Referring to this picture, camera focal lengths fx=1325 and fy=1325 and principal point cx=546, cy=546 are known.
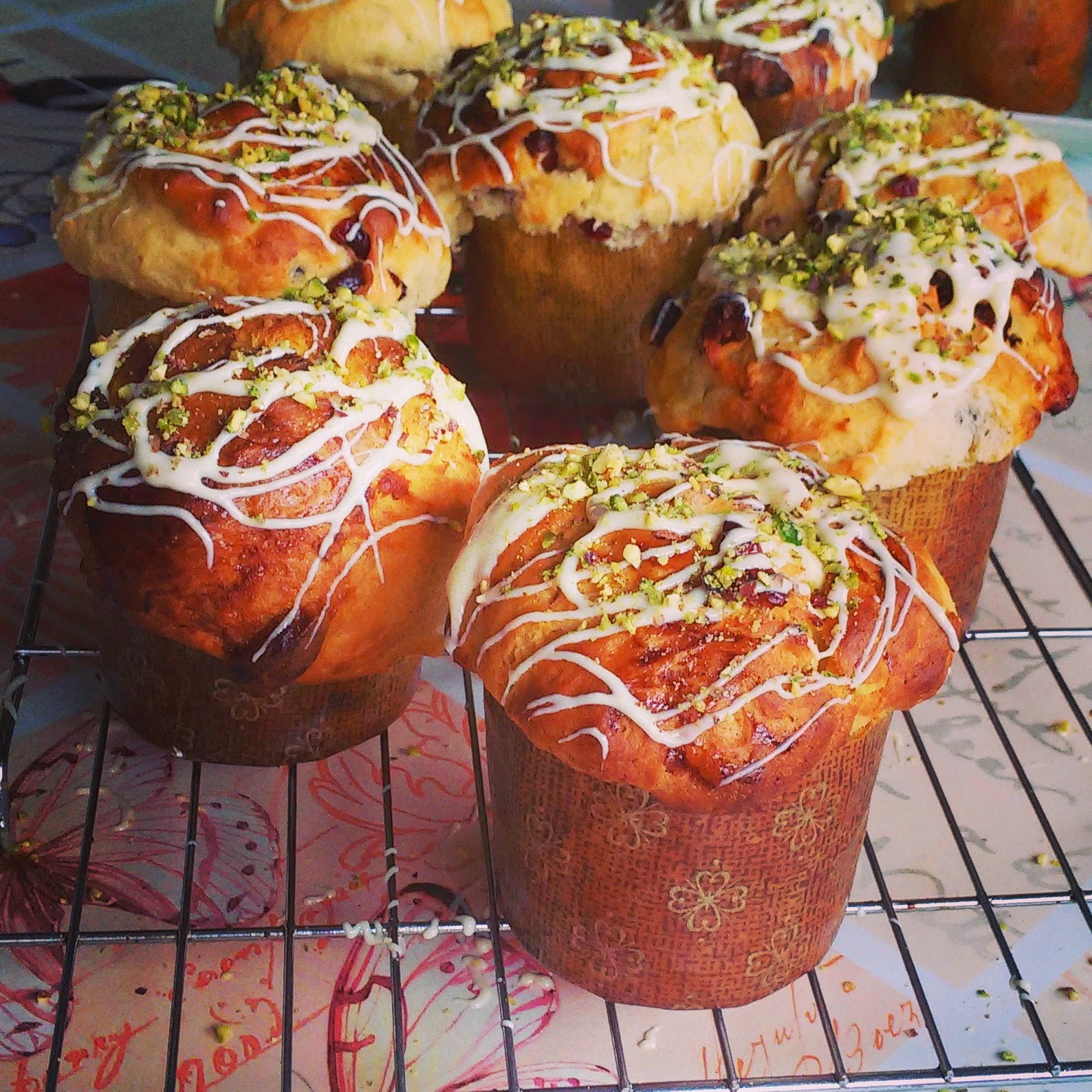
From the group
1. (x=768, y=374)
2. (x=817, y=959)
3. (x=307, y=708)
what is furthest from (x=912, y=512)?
(x=307, y=708)

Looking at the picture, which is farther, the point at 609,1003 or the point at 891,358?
the point at 891,358

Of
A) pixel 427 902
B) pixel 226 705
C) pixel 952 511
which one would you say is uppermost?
pixel 952 511

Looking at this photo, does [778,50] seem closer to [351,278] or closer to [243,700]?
[351,278]

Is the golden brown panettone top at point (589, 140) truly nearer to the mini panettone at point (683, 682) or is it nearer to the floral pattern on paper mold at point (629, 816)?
the mini panettone at point (683, 682)

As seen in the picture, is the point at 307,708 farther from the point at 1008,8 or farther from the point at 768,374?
the point at 1008,8

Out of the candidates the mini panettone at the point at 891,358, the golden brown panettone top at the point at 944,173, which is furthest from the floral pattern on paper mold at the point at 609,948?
the golden brown panettone top at the point at 944,173

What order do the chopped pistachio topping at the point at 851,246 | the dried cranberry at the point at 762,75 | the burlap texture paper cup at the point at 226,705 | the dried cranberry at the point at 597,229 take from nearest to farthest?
the burlap texture paper cup at the point at 226,705, the chopped pistachio topping at the point at 851,246, the dried cranberry at the point at 597,229, the dried cranberry at the point at 762,75

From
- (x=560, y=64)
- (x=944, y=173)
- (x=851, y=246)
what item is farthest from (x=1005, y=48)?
(x=851, y=246)

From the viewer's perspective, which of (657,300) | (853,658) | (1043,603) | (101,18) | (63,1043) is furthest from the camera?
(101,18)
